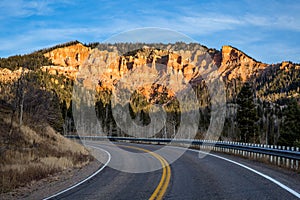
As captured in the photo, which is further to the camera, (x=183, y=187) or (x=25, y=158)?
(x=25, y=158)

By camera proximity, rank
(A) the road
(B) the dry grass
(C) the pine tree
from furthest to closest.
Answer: (C) the pine tree
(B) the dry grass
(A) the road

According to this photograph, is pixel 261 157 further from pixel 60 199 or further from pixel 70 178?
pixel 60 199

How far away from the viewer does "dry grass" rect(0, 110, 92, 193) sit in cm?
1049

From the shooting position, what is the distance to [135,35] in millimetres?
18906

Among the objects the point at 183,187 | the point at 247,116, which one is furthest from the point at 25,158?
the point at 247,116

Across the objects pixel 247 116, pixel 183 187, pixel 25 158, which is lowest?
pixel 25 158

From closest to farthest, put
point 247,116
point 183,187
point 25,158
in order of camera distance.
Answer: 1. point 183,187
2. point 25,158
3. point 247,116

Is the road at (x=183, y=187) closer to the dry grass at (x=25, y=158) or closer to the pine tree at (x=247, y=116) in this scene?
the dry grass at (x=25, y=158)

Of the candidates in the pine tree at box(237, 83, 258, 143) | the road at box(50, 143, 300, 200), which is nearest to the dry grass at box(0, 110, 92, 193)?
the road at box(50, 143, 300, 200)

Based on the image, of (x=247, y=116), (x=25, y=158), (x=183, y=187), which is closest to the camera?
(x=183, y=187)

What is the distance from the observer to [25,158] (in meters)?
14.1

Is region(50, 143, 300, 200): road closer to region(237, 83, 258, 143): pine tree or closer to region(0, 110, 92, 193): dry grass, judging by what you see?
region(0, 110, 92, 193): dry grass

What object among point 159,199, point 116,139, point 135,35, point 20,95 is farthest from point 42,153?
point 116,139

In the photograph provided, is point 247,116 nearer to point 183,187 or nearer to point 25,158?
point 25,158
